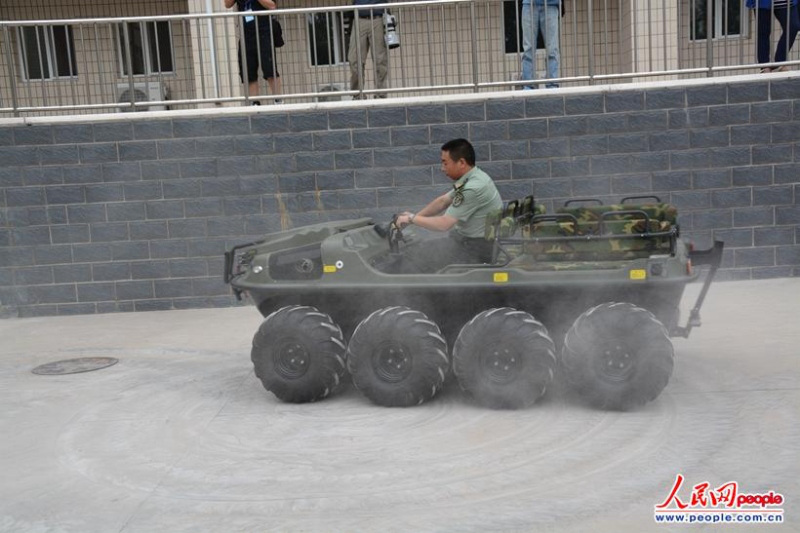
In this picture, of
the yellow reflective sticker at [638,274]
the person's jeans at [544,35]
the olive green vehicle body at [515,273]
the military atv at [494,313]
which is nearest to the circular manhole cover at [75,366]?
the olive green vehicle body at [515,273]

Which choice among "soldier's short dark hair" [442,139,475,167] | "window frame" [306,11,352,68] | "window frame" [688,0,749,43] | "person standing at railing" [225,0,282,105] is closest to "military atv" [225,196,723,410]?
"soldier's short dark hair" [442,139,475,167]

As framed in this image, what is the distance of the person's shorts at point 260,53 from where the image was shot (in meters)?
9.17

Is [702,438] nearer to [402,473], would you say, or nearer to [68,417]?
[402,473]

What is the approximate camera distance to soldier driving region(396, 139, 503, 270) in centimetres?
596

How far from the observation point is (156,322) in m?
8.73

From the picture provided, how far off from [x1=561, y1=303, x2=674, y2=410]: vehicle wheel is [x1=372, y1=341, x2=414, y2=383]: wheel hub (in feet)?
3.39

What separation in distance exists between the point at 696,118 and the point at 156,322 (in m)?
6.17

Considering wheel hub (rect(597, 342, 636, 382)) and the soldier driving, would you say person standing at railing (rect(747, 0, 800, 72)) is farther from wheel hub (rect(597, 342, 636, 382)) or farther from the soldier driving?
wheel hub (rect(597, 342, 636, 382))

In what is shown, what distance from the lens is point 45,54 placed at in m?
9.10

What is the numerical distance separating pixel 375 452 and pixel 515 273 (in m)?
1.48

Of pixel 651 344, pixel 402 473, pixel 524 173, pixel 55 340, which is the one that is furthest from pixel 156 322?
pixel 651 344

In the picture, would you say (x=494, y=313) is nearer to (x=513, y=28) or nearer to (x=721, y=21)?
Answer: (x=513, y=28)

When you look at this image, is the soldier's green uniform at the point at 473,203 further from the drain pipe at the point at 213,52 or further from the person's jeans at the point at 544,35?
the drain pipe at the point at 213,52

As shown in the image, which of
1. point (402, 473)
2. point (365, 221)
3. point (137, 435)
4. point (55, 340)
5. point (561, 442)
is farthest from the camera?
point (55, 340)
